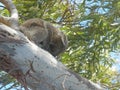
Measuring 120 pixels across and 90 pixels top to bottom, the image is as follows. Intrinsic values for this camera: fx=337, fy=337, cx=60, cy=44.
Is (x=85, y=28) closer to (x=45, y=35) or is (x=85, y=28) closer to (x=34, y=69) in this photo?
(x=45, y=35)

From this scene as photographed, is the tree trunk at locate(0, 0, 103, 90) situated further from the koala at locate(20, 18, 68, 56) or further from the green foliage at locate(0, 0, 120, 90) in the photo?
the green foliage at locate(0, 0, 120, 90)

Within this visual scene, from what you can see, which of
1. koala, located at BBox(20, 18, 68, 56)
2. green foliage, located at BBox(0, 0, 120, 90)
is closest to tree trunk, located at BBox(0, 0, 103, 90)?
koala, located at BBox(20, 18, 68, 56)

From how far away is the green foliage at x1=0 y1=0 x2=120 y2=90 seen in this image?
14.8ft

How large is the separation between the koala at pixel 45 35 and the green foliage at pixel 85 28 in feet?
2.19

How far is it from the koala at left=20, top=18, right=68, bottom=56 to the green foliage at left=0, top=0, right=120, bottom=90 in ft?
2.19

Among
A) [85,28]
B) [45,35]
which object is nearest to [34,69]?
[45,35]

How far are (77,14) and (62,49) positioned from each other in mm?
1416

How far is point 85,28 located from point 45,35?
4.82 feet

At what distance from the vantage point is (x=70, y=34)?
16.4 feet

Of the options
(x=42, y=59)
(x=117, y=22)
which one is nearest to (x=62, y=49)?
(x=117, y=22)

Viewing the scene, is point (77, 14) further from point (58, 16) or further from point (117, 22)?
point (117, 22)

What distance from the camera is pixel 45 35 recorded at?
3537mm

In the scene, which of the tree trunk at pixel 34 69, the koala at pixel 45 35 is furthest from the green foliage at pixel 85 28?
the tree trunk at pixel 34 69

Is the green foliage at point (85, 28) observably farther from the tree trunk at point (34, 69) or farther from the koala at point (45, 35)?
the tree trunk at point (34, 69)
